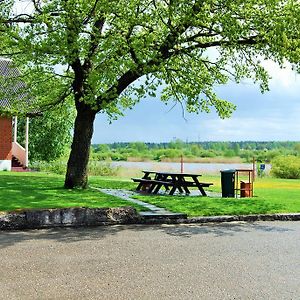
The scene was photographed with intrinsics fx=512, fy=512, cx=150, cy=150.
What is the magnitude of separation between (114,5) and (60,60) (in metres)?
2.37

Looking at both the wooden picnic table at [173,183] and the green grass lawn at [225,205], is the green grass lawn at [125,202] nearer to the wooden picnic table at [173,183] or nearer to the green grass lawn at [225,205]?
the green grass lawn at [225,205]

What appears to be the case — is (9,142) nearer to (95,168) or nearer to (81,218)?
(95,168)

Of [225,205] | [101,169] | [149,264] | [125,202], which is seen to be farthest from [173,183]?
[101,169]

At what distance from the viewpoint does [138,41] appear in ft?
50.1

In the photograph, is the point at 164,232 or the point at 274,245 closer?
the point at 274,245

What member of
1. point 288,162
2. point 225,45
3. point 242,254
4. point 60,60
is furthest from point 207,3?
point 288,162

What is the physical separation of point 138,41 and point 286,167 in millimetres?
22564

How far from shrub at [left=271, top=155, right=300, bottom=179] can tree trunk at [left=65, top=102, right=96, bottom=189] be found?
68.1 feet

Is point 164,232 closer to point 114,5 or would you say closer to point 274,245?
point 274,245

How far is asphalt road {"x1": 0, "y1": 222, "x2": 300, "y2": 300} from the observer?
20.2 feet

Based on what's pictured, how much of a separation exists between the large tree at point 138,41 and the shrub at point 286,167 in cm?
1804

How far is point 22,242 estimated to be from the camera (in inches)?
359

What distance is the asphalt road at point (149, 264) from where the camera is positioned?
20.2ft

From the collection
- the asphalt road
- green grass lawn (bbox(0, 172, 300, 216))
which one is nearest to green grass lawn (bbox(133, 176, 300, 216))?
green grass lawn (bbox(0, 172, 300, 216))
